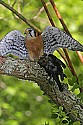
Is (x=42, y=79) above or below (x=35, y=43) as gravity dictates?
below

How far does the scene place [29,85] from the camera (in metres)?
3.76

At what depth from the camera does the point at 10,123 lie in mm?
3262

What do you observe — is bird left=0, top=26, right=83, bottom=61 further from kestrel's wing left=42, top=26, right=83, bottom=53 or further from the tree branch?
the tree branch

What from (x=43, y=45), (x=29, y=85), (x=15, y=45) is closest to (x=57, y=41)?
(x=43, y=45)

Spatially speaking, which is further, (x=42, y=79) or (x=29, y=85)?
(x=29, y=85)

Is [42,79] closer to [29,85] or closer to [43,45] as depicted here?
[43,45]

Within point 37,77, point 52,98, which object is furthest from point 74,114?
point 37,77

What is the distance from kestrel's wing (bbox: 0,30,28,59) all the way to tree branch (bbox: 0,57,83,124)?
303 mm

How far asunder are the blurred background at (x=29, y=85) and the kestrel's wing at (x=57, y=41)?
1.23m

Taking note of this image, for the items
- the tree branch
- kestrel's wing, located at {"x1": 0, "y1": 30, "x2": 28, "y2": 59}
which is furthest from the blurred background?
the tree branch

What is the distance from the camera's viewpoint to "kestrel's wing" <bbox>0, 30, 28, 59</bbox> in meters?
2.02

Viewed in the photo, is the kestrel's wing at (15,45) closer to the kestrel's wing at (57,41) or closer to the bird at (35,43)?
the bird at (35,43)

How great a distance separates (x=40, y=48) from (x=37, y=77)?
15.2 inches

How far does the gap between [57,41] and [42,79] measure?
0.31m
